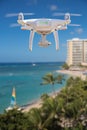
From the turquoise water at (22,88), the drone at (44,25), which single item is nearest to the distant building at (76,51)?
the turquoise water at (22,88)

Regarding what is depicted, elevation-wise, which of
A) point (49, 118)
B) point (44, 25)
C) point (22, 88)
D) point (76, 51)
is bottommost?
point (22, 88)

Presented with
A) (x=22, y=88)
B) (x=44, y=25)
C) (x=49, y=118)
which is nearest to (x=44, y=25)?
(x=44, y=25)

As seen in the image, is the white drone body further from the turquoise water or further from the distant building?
the distant building

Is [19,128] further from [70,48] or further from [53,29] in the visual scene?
[70,48]

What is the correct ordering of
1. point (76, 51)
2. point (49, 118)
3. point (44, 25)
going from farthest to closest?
point (76, 51) < point (49, 118) < point (44, 25)

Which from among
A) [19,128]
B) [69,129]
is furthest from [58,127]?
[19,128]

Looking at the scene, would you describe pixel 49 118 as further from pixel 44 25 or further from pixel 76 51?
pixel 76 51

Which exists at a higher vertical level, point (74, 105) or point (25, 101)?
point (74, 105)

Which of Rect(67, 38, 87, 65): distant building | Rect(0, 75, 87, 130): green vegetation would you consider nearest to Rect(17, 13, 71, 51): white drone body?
Rect(0, 75, 87, 130): green vegetation

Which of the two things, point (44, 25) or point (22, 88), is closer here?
point (44, 25)
